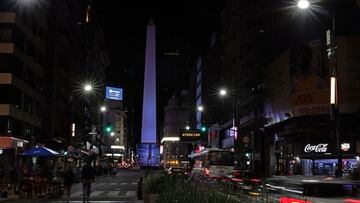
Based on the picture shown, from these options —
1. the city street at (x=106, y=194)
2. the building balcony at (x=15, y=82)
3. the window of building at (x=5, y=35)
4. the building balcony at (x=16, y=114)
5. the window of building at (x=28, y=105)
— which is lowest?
the city street at (x=106, y=194)

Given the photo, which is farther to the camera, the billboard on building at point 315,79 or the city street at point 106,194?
the billboard on building at point 315,79

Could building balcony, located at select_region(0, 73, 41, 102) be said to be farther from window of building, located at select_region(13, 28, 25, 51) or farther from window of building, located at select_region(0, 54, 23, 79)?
window of building, located at select_region(13, 28, 25, 51)

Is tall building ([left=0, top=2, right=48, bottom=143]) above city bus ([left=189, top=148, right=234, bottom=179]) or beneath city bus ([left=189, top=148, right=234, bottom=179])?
above

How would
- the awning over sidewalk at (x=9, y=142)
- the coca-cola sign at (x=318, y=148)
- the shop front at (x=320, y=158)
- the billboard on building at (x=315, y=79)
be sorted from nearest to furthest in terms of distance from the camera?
the shop front at (x=320, y=158) < the billboard on building at (x=315, y=79) < the coca-cola sign at (x=318, y=148) < the awning over sidewalk at (x=9, y=142)

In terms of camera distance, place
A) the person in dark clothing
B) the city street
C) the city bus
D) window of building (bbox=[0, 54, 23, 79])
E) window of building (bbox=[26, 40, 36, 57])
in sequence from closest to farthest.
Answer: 1. the person in dark clothing
2. the city street
3. the city bus
4. window of building (bbox=[0, 54, 23, 79])
5. window of building (bbox=[26, 40, 36, 57])

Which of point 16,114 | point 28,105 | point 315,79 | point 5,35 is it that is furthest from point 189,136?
point 315,79

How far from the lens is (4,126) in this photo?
175 ft

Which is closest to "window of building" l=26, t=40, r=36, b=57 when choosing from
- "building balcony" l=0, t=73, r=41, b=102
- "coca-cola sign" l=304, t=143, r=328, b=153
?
"building balcony" l=0, t=73, r=41, b=102

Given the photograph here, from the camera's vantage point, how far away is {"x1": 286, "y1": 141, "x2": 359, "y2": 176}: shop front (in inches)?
1932

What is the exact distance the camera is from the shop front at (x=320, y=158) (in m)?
49.1

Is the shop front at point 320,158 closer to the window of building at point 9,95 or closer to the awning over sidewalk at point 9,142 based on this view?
the awning over sidewalk at point 9,142

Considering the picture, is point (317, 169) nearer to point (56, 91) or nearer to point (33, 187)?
point (33, 187)

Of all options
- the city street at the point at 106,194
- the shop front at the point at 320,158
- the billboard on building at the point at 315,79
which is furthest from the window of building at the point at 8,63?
the shop front at the point at 320,158

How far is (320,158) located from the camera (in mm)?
51875
